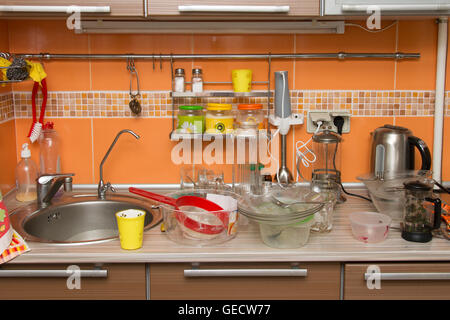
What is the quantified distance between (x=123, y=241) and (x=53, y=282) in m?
0.26

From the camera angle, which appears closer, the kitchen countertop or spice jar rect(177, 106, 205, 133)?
the kitchen countertop

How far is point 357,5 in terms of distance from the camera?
1877mm

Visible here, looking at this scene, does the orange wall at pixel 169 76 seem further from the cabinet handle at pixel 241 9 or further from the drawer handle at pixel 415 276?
the drawer handle at pixel 415 276

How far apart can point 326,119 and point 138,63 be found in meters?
0.89

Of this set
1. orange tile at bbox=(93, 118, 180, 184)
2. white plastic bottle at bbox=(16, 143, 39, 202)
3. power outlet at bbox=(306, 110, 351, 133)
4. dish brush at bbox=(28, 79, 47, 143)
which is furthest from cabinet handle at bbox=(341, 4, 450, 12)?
white plastic bottle at bbox=(16, 143, 39, 202)

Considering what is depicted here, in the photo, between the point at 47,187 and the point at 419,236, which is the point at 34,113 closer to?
the point at 47,187

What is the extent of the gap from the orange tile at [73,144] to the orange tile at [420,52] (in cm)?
145

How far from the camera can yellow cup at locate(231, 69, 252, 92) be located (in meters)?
2.19

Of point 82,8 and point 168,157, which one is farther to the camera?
point 168,157

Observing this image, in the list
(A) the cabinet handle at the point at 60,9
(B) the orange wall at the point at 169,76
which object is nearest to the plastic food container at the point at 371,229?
(B) the orange wall at the point at 169,76

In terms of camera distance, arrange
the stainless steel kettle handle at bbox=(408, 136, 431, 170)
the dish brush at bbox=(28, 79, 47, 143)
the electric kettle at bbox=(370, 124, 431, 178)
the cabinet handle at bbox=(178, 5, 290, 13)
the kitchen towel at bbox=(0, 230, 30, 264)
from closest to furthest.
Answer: the kitchen towel at bbox=(0, 230, 30, 264) → the cabinet handle at bbox=(178, 5, 290, 13) → the stainless steel kettle handle at bbox=(408, 136, 431, 170) → the electric kettle at bbox=(370, 124, 431, 178) → the dish brush at bbox=(28, 79, 47, 143)

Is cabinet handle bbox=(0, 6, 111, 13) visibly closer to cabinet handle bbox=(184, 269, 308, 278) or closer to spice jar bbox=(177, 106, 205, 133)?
spice jar bbox=(177, 106, 205, 133)
